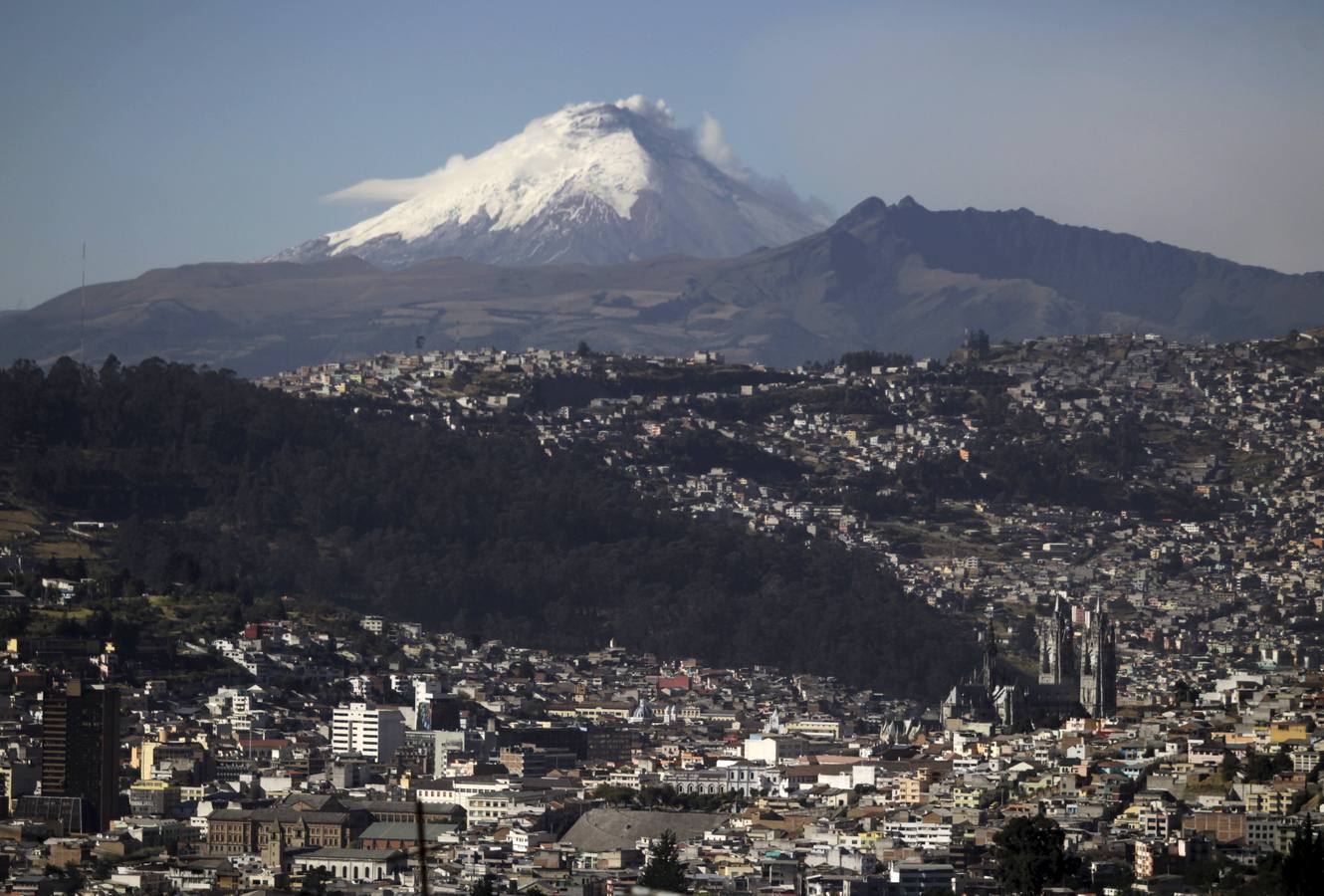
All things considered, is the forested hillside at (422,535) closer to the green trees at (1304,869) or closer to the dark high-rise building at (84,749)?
the dark high-rise building at (84,749)

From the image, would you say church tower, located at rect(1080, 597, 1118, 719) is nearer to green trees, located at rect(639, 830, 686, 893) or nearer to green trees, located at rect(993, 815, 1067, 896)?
green trees, located at rect(639, 830, 686, 893)

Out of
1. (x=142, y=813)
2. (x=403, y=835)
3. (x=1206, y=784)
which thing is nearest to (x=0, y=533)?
(x=142, y=813)

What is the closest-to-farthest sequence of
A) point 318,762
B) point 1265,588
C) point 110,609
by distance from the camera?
point 318,762
point 110,609
point 1265,588

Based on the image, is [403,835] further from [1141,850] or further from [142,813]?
[1141,850]

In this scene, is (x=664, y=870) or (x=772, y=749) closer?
(x=664, y=870)

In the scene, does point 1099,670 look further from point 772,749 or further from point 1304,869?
point 1304,869

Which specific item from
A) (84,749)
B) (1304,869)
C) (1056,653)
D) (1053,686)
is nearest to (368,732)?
(84,749)

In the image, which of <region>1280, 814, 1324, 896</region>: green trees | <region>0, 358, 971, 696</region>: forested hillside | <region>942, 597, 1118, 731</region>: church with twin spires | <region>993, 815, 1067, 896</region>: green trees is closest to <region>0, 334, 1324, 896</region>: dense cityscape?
<region>993, 815, 1067, 896</region>: green trees
